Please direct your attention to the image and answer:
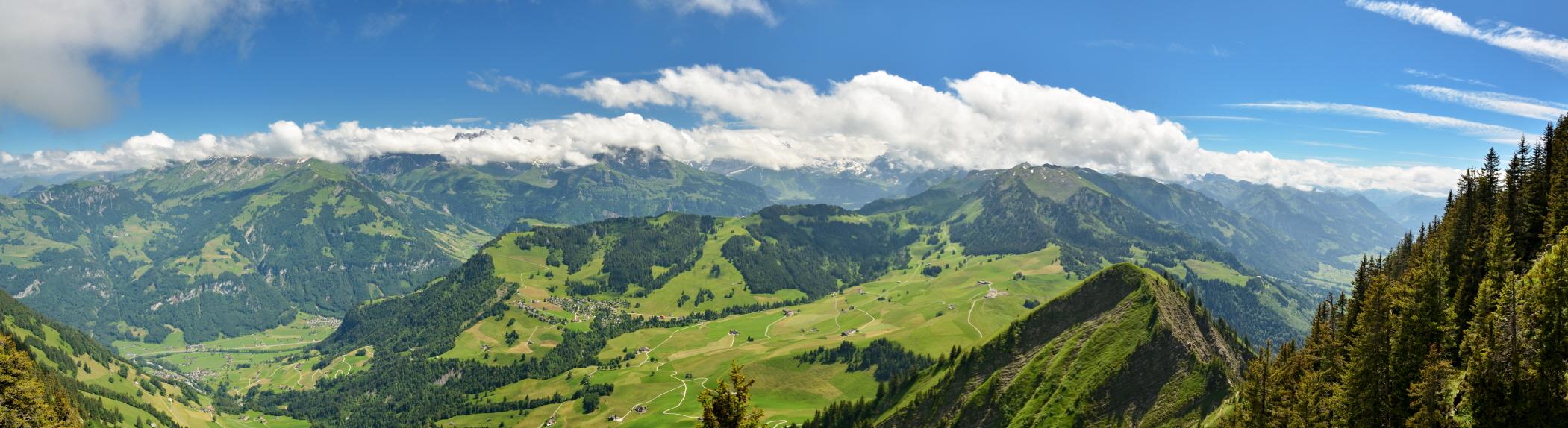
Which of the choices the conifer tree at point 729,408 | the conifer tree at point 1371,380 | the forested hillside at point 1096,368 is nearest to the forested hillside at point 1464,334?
the conifer tree at point 1371,380

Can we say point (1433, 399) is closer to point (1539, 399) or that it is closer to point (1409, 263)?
point (1539, 399)

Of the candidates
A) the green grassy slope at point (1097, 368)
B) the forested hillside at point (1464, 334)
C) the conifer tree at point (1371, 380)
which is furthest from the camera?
the green grassy slope at point (1097, 368)

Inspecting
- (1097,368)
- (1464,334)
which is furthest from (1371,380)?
(1097,368)

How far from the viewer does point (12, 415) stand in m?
71.6

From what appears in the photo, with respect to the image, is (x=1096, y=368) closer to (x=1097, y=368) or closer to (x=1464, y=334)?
(x=1097, y=368)

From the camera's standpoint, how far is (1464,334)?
5256 cm

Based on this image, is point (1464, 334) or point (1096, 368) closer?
point (1464, 334)

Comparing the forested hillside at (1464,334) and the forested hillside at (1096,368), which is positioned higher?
the forested hillside at (1464,334)

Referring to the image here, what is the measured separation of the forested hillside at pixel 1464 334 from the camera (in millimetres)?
42188

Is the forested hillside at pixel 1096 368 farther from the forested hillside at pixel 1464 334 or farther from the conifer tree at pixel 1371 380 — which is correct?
the conifer tree at pixel 1371 380

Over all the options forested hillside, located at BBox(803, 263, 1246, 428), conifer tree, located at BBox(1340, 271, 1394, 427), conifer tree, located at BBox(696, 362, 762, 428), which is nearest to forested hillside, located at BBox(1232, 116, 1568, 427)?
conifer tree, located at BBox(1340, 271, 1394, 427)

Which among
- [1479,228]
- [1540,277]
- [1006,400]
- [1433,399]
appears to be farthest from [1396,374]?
[1006,400]

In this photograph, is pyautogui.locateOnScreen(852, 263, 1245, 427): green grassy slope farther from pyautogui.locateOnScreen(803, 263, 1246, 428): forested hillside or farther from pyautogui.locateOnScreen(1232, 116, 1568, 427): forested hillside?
pyautogui.locateOnScreen(1232, 116, 1568, 427): forested hillside

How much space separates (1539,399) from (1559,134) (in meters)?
56.7
